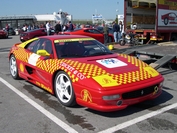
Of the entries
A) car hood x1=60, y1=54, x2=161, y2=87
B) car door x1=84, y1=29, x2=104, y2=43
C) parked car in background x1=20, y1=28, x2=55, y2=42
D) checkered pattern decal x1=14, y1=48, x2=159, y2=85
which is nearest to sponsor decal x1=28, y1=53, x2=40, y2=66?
checkered pattern decal x1=14, y1=48, x2=159, y2=85

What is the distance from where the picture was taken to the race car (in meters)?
3.42

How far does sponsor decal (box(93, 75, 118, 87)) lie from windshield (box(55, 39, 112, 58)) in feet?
3.30

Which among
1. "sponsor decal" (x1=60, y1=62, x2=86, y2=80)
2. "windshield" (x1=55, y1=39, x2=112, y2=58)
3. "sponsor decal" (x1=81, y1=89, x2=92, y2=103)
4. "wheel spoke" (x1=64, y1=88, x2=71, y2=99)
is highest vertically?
"windshield" (x1=55, y1=39, x2=112, y2=58)

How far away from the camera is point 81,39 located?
496 centimetres

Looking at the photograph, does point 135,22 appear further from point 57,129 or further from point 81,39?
point 57,129

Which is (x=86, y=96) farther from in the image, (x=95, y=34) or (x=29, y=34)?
(x=29, y=34)

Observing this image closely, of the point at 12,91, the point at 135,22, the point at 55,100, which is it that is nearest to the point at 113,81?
the point at 55,100

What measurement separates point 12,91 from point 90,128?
2539 millimetres

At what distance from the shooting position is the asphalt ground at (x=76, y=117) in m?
3.20

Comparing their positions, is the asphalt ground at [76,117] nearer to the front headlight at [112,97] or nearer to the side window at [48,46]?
the front headlight at [112,97]

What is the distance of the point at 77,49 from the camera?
461 cm

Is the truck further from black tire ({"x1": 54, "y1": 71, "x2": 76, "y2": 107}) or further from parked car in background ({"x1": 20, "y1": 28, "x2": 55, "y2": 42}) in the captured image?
black tire ({"x1": 54, "y1": 71, "x2": 76, "y2": 107})

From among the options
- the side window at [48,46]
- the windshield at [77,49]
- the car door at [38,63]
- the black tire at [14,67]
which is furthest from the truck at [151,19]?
the side window at [48,46]

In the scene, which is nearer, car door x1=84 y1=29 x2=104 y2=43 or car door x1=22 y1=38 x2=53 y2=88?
car door x1=22 y1=38 x2=53 y2=88
